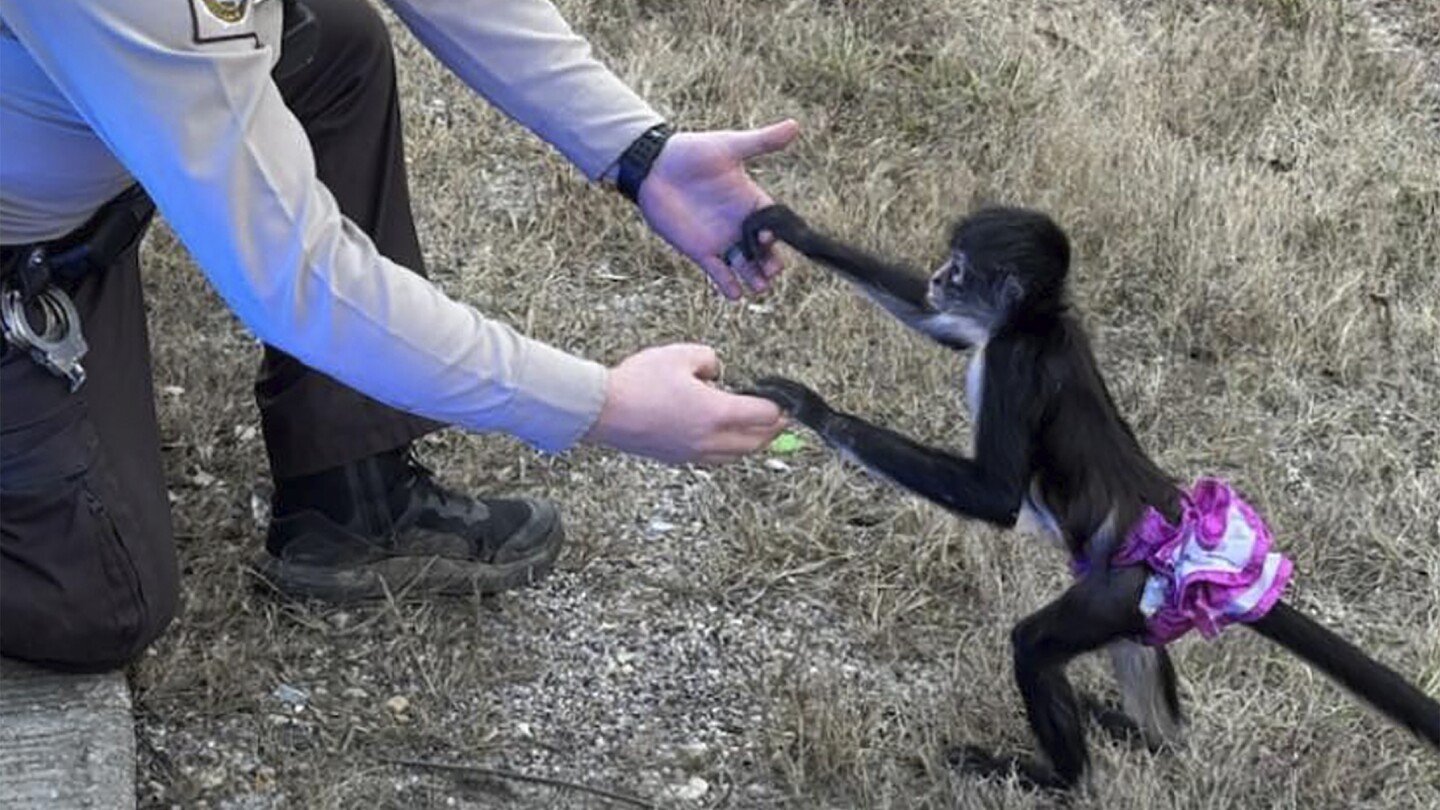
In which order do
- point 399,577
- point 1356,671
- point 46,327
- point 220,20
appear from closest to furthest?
point 220,20, point 1356,671, point 46,327, point 399,577

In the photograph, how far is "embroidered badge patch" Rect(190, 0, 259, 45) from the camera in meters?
2.34

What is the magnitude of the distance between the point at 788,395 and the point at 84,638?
1027mm

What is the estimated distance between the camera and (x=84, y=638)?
2.95 m

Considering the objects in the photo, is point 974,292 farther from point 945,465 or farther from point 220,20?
point 220,20

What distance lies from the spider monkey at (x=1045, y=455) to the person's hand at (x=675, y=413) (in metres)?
0.13

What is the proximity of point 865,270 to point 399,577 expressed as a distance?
912 mm

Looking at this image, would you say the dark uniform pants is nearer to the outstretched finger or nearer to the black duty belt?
the black duty belt

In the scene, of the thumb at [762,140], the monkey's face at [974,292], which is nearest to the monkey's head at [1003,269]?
the monkey's face at [974,292]

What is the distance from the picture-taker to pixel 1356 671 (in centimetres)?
270

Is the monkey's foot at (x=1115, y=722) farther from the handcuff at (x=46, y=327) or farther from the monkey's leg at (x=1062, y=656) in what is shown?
the handcuff at (x=46, y=327)

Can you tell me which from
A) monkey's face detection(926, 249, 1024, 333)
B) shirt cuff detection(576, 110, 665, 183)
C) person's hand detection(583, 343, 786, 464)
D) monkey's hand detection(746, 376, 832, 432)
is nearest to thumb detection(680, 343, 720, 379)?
person's hand detection(583, 343, 786, 464)

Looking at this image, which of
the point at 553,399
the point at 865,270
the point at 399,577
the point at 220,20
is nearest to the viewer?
the point at 220,20

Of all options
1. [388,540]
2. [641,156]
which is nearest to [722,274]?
[641,156]

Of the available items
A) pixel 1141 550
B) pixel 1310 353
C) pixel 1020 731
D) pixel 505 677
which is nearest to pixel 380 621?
pixel 505 677
